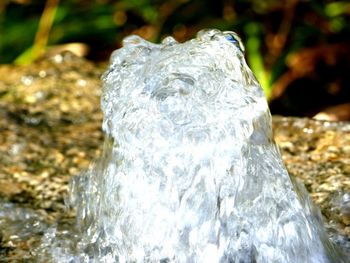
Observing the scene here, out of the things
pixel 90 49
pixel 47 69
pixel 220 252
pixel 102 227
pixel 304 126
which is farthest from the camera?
pixel 90 49

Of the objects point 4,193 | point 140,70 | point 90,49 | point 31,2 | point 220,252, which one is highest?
point 31,2

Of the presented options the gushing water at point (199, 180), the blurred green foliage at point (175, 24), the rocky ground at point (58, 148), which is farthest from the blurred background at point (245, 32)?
the gushing water at point (199, 180)

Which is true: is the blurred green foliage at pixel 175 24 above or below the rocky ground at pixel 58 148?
above

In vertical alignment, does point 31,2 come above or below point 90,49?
above

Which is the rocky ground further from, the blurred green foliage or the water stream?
the blurred green foliage

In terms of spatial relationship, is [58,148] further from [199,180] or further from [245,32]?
[245,32]

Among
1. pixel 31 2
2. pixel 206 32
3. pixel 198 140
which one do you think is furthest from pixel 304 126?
pixel 31 2

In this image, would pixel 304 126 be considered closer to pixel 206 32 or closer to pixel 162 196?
pixel 206 32

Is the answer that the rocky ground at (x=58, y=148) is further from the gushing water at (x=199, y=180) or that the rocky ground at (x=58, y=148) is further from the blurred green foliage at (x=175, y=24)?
the blurred green foliage at (x=175, y=24)
